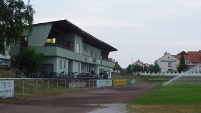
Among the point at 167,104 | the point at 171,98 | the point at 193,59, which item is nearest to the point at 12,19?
the point at 171,98

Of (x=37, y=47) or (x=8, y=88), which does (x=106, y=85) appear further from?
(x=8, y=88)

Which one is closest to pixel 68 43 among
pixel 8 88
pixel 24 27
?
pixel 24 27

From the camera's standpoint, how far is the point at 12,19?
28.0 meters

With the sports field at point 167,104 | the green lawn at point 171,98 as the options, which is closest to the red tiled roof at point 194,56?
the green lawn at point 171,98

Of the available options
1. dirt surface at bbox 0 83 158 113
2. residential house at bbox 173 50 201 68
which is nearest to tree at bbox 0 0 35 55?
dirt surface at bbox 0 83 158 113

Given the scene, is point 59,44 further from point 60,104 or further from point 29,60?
point 60,104

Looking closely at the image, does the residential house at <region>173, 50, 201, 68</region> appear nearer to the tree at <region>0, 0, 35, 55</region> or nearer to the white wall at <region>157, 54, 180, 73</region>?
the white wall at <region>157, 54, 180, 73</region>

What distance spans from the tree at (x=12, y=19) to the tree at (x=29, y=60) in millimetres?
13386

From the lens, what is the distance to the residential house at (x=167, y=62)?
457ft

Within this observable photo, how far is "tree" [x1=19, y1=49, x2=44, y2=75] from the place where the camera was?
42.8 meters

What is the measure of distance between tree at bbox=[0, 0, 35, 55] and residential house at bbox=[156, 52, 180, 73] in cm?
11565

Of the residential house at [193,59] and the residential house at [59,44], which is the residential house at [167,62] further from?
the residential house at [59,44]

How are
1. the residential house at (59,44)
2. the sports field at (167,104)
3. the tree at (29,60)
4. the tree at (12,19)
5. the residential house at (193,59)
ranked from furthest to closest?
the residential house at (193,59) < the residential house at (59,44) < the tree at (29,60) < the tree at (12,19) < the sports field at (167,104)

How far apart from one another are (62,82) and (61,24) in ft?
36.7
